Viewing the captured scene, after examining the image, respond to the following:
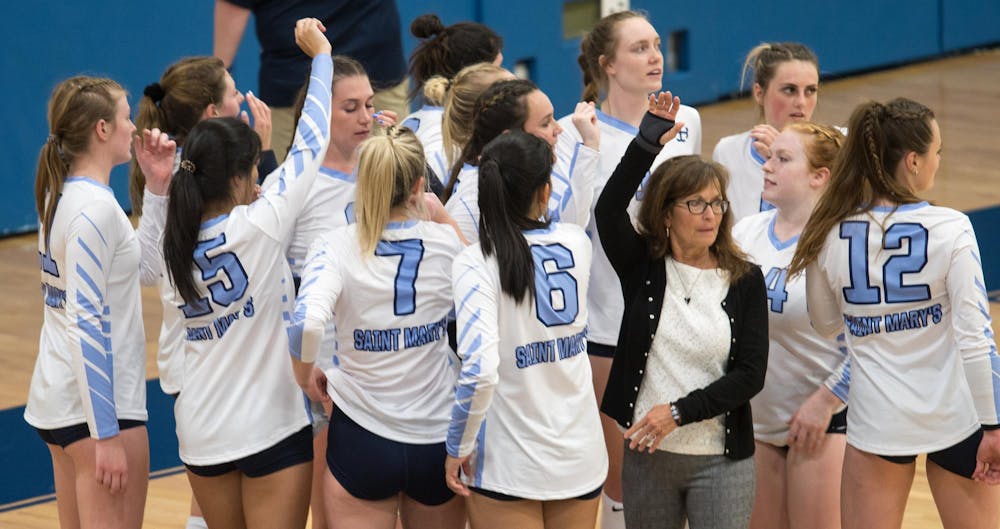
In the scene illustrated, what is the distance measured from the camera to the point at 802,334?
13.2 feet

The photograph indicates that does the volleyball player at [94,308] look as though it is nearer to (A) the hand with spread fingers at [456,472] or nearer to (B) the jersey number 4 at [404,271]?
(B) the jersey number 4 at [404,271]

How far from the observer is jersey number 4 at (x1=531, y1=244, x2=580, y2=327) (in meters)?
3.50

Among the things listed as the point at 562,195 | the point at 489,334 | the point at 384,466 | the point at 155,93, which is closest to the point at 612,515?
the point at 562,195

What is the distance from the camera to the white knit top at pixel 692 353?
12.0 feet

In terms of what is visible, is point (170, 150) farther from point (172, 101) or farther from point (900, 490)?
point (900, 490)

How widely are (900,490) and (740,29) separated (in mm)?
8392

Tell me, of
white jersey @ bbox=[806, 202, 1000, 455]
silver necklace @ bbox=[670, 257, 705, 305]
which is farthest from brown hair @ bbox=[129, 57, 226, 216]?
white jersey @ bbox=[806, 202, 1000, 455]

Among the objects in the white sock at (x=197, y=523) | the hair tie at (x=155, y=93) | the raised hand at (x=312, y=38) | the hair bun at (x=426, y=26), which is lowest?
the white sock at (x=197, y=523)

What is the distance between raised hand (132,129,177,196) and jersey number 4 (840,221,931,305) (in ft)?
5.78

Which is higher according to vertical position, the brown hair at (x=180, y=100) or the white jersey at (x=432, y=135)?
the brown hair at (x=180, y=100)

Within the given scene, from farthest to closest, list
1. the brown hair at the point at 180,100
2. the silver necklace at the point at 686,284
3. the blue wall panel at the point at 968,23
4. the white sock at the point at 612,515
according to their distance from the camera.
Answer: the blue wall panel at the point at 968,23 < the white sock at the point at 612,515 < the brown hair at the point at 180,100 < the silver necklace at the point at 686,284

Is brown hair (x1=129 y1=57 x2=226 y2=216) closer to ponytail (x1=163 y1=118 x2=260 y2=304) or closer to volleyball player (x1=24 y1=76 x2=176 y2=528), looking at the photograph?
volleyball player (x1=24 y1=76 x2=176 y2=528)

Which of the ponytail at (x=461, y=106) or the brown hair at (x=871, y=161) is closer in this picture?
the brown hair at (x=871, y=161)

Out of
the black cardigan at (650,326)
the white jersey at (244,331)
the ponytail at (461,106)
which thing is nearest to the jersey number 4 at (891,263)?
the black cardigan at (650,326)
